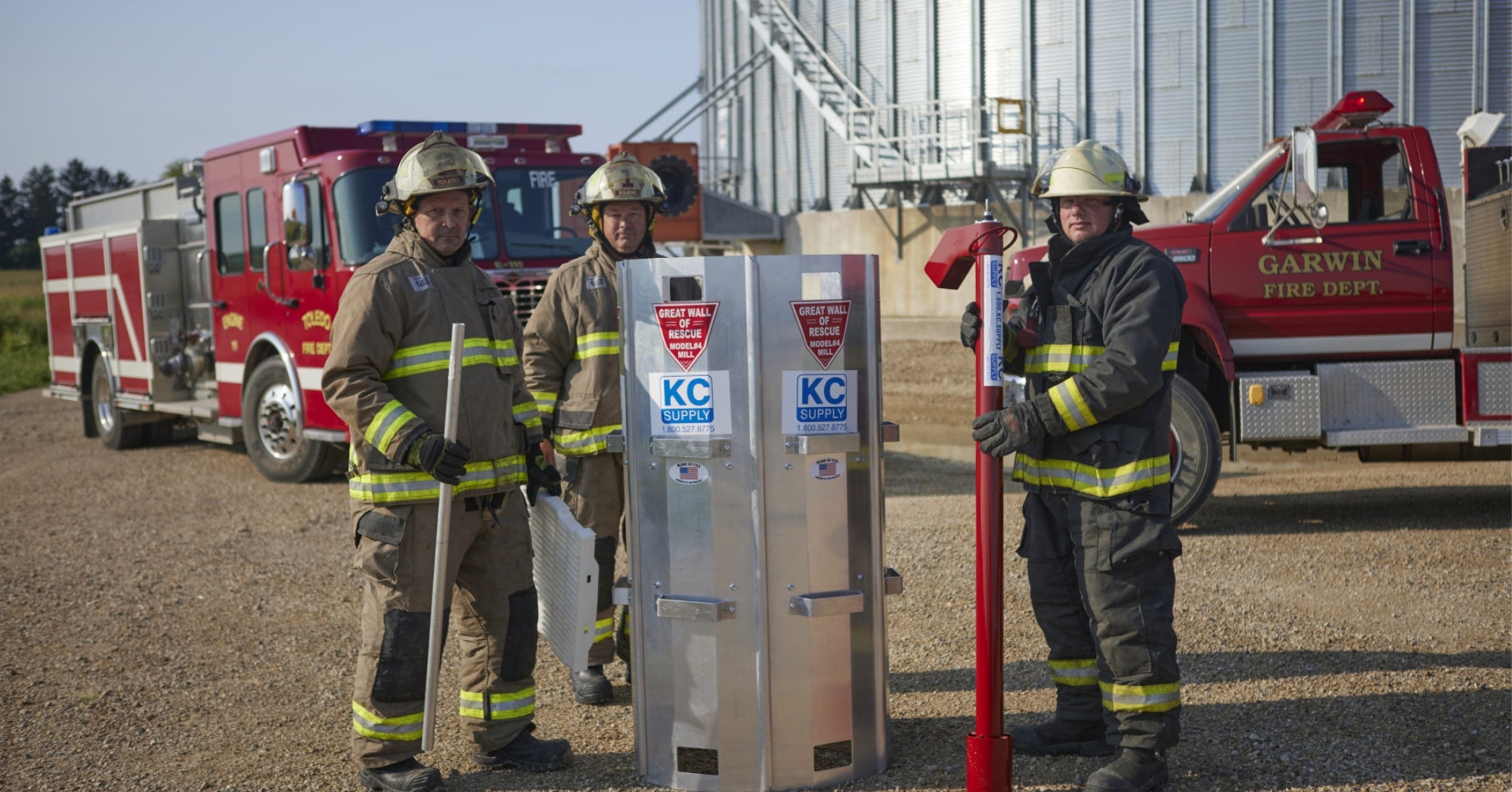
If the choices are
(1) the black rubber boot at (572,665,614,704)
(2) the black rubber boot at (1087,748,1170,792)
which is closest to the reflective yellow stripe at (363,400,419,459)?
(1) the black rubber boot at (572,665,614,704)

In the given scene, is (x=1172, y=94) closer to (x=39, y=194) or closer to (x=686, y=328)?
(x=686, y=328)

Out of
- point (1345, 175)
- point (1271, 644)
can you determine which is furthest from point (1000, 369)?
point (1345, 175)

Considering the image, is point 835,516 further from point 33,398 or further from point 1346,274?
point 33,398

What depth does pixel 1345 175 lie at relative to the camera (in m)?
8.37

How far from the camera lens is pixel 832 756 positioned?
4.11m

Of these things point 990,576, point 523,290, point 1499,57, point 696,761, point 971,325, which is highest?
point 1499,57

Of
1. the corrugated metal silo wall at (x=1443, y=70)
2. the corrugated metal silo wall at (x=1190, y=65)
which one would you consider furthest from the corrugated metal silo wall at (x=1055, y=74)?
the corrugated metal silo wall at (x=1443, y=70)

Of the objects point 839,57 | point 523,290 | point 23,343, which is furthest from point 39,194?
point 523,290

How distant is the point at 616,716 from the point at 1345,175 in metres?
6.23

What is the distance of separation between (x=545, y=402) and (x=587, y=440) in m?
0.27

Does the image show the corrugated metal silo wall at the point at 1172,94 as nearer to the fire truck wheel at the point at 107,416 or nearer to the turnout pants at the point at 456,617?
the fire truck wheel at the point at 107,416

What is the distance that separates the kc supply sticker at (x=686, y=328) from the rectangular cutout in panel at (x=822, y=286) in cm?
29

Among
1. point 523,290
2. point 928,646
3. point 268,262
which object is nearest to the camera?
point 928,646

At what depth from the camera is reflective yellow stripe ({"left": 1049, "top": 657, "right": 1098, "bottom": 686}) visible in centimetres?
441
